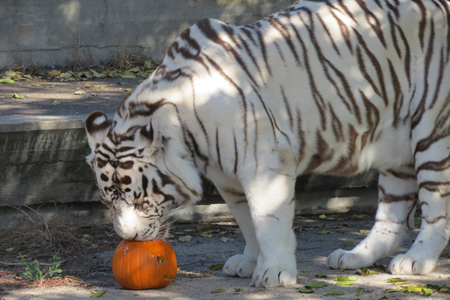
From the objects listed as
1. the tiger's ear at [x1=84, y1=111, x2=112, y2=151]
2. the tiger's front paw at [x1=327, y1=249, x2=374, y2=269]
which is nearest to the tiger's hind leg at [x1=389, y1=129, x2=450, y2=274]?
the tiger's front paw at [x1=327, y1=249, x2=374, y2=269]

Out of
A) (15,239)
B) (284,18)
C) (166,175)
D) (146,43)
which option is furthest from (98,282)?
(146,43)

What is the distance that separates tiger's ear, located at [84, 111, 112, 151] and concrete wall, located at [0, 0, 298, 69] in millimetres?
5236

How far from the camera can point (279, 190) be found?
352 centimetres

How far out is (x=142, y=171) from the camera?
3520 mm

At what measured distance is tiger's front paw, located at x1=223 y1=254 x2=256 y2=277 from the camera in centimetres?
390

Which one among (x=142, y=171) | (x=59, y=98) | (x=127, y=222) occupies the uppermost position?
(x=142, y=171)

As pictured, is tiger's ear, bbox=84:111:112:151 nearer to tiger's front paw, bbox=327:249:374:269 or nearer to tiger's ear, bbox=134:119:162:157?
tiger's ear, bbox=134:119:162:157

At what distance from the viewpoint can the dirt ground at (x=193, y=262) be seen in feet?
11.5

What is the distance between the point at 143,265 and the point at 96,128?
861 mm

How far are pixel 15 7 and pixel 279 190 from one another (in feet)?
20.9

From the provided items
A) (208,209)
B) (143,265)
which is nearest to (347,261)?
(143,265)

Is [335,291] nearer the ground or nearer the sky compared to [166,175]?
nearer the ground

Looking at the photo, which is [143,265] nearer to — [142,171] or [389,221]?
Answer: [142,171]

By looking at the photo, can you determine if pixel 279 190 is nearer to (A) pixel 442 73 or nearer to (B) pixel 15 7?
(A) pixel 442 73
